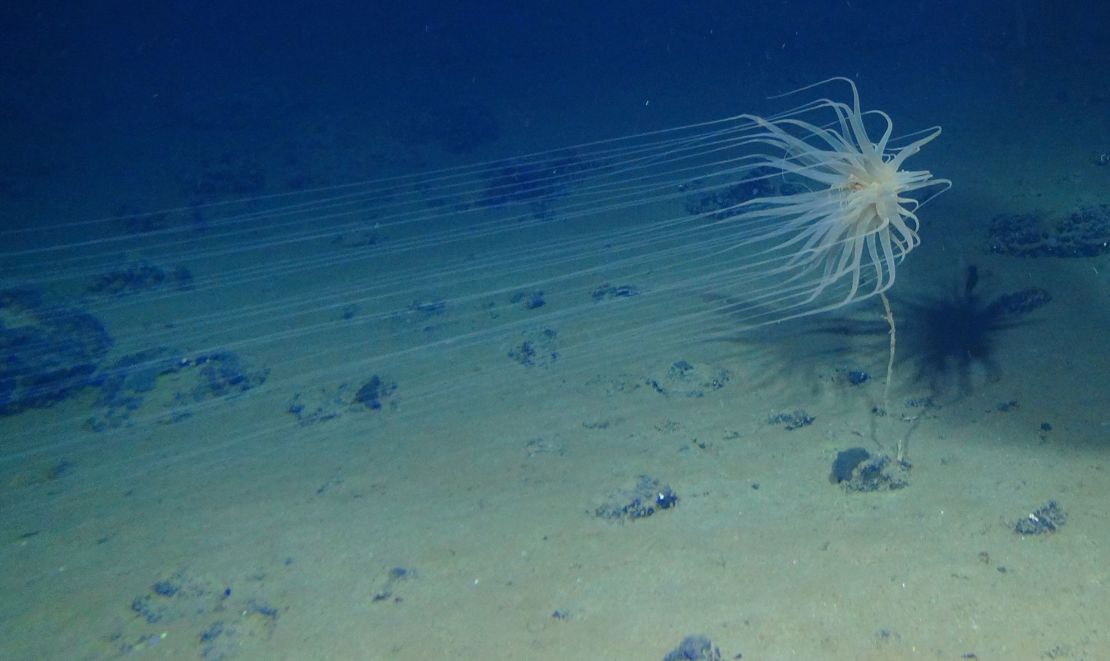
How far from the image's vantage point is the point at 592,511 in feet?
19.1

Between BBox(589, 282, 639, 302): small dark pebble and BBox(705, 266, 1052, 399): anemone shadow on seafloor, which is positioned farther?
BBox(589, 282, 639, 302): small dark pebble

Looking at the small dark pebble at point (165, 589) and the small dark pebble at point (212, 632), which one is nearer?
the small dark pebble at point (212, 632)

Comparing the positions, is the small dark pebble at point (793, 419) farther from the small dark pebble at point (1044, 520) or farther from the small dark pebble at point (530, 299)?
the small dark pebble at point (530, 299)

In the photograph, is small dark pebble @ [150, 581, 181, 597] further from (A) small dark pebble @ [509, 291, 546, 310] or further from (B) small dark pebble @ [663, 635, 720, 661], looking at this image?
(A) small dark pebble @ [509, 291, 546, 310]

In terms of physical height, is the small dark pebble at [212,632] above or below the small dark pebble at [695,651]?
below

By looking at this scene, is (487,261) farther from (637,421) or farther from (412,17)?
(412,17)

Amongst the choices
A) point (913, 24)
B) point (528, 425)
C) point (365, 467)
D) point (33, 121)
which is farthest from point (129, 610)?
point (913, 24)

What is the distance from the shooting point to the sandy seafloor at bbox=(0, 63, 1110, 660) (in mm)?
4258

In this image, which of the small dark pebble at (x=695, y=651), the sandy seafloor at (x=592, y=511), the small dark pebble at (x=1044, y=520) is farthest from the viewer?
the small dark pebble at (x=1044, y=520)

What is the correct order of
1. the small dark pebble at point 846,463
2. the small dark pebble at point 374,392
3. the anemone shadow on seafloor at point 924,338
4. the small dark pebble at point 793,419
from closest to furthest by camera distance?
the small dark pebble at point 846,463, the small dark pebble at point 793,419, the anemone shadow on seafloor at point 924,338, the small dark pebble at point 374,392

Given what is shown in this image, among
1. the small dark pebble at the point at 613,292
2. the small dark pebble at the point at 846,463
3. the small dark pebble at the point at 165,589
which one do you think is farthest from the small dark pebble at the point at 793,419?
the small dark pebble at the point at 165,589

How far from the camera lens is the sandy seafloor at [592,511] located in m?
4.26

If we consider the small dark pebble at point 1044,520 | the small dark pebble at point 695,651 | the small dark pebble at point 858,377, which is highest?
the small dark pebble at point 858,377

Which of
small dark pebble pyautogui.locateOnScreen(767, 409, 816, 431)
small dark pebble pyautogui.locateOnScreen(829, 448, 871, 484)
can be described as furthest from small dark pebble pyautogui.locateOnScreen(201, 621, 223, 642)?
small dark pebble pyautogui.locateOnScreen(767, 409, 816, 431)
